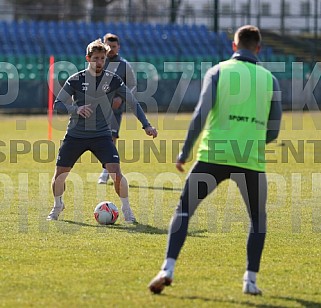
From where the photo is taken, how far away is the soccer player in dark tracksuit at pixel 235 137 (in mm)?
6735

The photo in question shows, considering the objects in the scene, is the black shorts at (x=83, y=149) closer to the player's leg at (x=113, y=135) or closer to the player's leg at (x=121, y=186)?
the player's leg at (x=121, y=186)

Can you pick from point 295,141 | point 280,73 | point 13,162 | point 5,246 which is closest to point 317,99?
point 280,73

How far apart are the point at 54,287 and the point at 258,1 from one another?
31.2 m

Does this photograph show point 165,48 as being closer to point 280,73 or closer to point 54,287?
point 280,73

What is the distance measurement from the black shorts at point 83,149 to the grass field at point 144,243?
2.52 ft

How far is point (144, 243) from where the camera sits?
9.06m

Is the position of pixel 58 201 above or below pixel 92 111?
below

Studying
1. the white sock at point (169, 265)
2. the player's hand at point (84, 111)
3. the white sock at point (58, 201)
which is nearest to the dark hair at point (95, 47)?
the player's hand at point (84, 111)

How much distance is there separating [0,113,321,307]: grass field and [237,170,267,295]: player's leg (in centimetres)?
13

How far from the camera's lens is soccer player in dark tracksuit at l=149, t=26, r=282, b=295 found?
22.1 ft

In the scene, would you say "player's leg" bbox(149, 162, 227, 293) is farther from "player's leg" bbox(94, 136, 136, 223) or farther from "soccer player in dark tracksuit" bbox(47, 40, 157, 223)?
"player's leg" bbox(94, 136, 136, 223)

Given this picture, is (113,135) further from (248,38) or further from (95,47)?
(248,38)

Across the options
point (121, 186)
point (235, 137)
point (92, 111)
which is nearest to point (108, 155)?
point (121, 186)

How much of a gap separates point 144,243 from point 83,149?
1649mm
